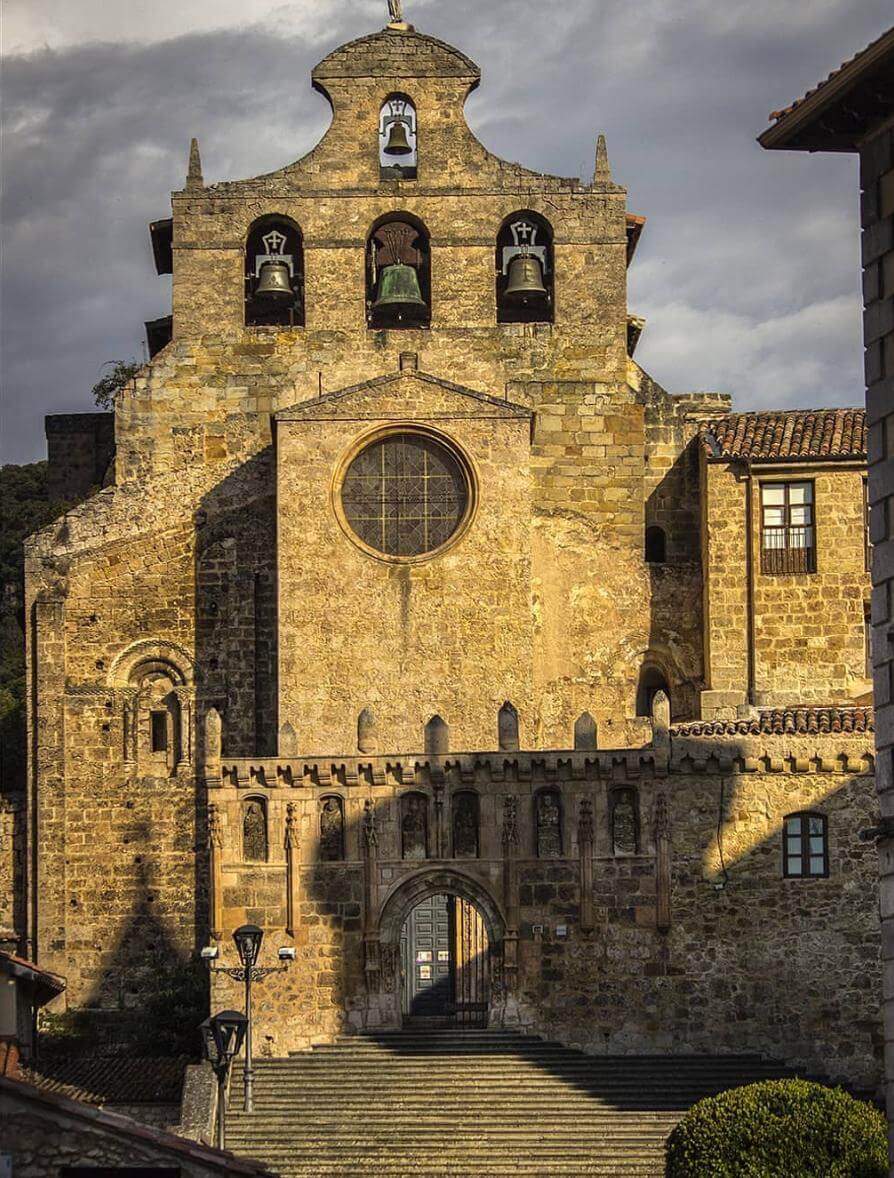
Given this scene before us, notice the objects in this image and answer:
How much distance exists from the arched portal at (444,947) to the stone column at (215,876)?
2.97 metres

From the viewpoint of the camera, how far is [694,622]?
2547 inches

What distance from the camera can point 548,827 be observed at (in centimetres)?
5659

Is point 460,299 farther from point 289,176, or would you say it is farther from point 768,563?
point 768,563

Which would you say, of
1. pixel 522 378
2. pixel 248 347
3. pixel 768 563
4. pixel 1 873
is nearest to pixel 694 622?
pixel 768 563

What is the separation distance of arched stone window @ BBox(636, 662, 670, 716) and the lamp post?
40.0 ft

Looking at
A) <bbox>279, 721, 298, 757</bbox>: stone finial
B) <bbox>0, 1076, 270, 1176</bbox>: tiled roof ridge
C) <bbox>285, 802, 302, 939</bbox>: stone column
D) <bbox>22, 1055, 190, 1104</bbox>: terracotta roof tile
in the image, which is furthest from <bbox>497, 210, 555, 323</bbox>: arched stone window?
<bbox>0, 1076, 270, 1176</bbox>: tiled roof ridge

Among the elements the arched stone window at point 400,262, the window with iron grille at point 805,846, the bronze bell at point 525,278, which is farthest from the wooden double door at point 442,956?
the bronze bell at point 525,278

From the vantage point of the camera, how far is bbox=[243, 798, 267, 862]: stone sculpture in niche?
5662cm

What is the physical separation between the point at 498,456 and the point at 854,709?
1009 cm

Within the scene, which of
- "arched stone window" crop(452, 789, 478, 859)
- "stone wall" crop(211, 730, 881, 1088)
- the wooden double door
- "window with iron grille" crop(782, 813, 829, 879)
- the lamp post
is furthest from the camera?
the wooden double door

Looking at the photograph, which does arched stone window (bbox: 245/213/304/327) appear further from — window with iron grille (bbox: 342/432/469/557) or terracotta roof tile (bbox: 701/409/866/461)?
terracotta roof tile (bbox: 701/409/866/461)

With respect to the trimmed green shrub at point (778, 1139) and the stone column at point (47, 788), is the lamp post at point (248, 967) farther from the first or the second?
the trimmed green shrub at point (778, 1139)

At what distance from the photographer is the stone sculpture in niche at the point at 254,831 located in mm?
56625

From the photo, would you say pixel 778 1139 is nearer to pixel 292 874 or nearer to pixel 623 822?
pixel 623 822
